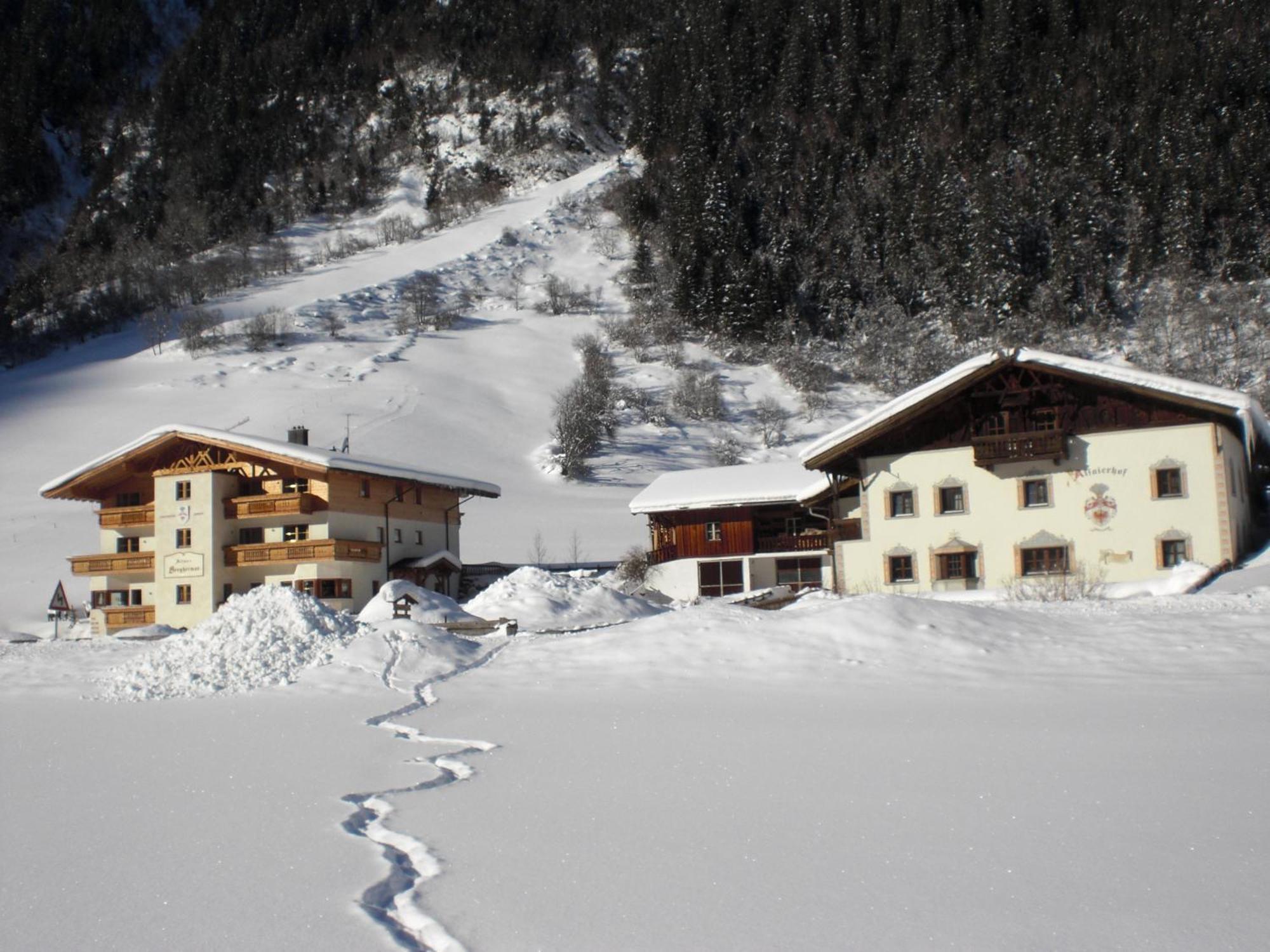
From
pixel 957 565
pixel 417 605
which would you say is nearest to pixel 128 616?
pixel 417 605

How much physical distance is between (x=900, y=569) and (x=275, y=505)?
826 inches

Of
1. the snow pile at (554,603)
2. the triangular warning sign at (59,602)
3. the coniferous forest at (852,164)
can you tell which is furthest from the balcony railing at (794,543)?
the coniferous forest at (852,164)

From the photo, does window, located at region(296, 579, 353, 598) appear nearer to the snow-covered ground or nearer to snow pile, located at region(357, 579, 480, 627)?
snow pile, located at region(357, 579, 480, 627)

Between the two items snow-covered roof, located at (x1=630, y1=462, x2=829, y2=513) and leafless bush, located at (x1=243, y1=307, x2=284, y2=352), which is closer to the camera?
snow-covered roof, located at (x1=630, y1=462, x2=829, y2=513)

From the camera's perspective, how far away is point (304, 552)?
36969 mm

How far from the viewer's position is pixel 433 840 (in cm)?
614

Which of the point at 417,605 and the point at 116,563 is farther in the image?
the point at 116,563

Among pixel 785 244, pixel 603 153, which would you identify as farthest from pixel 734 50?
pixel 785 244

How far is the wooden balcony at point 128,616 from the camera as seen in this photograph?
1508 inches

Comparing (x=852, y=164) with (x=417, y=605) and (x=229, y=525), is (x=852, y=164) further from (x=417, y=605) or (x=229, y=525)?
(x=417, y=605)

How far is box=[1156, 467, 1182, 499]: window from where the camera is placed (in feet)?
92.9

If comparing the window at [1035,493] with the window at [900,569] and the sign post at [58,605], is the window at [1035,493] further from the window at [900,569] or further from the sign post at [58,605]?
the sign post at [58,605]

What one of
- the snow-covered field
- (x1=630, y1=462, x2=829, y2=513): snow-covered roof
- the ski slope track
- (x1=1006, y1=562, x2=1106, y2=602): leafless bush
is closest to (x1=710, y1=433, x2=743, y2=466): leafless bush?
(x1=630, y1=462, x2=829, y2=513): snow-covered roof

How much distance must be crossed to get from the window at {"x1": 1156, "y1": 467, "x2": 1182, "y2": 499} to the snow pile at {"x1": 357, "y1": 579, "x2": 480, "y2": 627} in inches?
714
